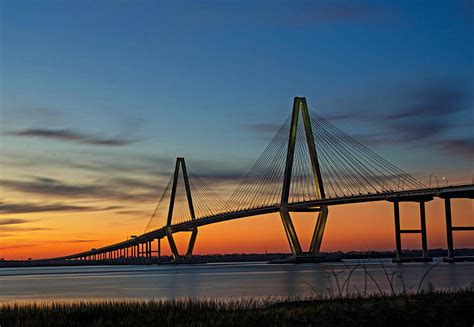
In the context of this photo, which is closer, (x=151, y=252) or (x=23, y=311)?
(x=23, y=311)

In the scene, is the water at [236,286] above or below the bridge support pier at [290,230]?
below

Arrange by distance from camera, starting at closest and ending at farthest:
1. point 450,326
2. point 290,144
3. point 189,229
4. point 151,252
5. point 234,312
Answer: point 450,326 → point 234,312 → point 290,144 → point 189,229 → point 151,252

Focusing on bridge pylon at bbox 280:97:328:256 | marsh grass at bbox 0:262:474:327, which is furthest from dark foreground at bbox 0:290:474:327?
bridge pylon at bbox 280:97:328:256

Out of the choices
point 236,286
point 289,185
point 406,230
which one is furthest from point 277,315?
point 406,230

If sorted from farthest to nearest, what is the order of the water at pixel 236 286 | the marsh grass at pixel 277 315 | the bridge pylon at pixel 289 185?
the bridge pylon at pixel 289 185, the water at pixel 236 286, the marsh grass at pixel 277 315

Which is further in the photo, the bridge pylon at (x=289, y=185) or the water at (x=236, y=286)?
the bridge pylon at (x=289, y=185)

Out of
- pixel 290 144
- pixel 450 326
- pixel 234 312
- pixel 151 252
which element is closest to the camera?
pixel 450 326

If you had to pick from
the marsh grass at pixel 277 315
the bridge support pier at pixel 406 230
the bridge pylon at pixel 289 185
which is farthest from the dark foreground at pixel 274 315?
A: the bridge support pier at pixel 406 230

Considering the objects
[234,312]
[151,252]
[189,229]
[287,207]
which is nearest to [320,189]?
[287,207]

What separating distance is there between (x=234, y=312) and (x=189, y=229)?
112 meters

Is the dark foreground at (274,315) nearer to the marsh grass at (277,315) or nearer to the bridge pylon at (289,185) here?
the marsh grass at (277,315)

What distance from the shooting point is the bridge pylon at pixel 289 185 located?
90688 millimetres

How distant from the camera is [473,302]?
22.2 m

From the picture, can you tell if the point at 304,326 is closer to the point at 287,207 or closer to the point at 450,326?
the point at 450,326
